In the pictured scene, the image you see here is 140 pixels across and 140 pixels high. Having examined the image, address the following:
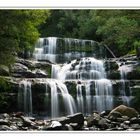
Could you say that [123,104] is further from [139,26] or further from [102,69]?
[139,26]

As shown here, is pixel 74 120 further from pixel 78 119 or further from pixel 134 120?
pixel 134 120

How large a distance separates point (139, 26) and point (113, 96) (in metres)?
0.84

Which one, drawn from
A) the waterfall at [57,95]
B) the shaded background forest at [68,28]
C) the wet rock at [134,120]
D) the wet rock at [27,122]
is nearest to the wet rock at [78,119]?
the waterfall at [57,95]

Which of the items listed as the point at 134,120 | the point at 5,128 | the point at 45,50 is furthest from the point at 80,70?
the point at 5,128

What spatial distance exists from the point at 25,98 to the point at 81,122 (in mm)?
659

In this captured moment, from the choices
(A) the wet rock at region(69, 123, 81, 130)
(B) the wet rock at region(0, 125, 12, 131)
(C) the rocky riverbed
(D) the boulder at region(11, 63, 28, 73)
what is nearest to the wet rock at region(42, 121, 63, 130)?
(C) the rocky riverbed

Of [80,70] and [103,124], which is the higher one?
[80,70]

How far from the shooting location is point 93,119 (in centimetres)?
503

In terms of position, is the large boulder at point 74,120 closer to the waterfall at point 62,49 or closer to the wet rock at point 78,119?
the wet rock at point 78,119

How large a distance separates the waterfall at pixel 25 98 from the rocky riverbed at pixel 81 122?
70 mm

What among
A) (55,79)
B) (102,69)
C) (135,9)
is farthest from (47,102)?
(135,9)

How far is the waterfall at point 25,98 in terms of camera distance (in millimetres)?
5055

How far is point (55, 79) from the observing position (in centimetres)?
508

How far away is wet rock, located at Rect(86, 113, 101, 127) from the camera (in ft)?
16.5
